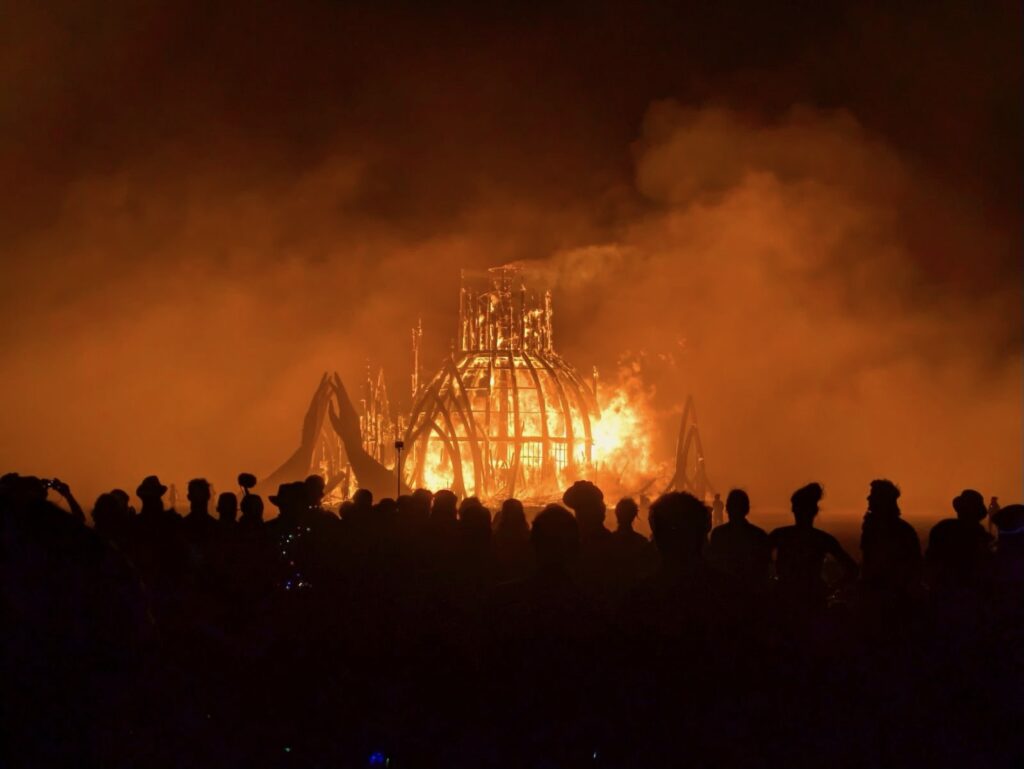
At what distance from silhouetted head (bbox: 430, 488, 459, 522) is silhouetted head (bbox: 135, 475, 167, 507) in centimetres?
207

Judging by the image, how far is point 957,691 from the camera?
6.73 metres

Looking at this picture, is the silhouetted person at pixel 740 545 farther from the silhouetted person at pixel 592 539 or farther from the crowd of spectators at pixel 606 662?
the silhouetted person at pixel 592 539

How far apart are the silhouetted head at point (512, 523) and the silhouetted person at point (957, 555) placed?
2.50 m

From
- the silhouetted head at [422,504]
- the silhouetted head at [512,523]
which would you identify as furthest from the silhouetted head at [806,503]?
the silhouetted head at [422,504]

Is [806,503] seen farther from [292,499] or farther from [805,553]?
[292,499]

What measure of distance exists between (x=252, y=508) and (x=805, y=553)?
4831 millimetres

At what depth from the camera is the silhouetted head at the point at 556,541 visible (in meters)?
6.28

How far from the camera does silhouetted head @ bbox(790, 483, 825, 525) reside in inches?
328

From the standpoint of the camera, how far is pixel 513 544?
848cm

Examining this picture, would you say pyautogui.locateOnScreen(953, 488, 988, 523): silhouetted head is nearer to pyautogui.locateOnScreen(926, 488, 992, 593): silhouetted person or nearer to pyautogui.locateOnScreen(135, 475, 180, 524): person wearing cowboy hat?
pyautogui.locateOnScreen(926, 488, 992, 593): silhouetted person

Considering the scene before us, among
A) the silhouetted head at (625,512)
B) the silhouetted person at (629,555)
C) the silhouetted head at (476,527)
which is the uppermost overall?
the silhouetted head at (625,512)

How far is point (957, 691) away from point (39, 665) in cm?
463

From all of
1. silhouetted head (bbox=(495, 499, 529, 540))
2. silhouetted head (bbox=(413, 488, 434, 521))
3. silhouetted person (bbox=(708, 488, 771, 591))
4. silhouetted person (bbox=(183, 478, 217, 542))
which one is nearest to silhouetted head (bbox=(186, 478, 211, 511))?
silhouetted person (bbox=(183, 478, 217, 542))

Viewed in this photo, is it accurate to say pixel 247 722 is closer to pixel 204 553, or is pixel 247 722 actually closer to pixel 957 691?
pixel 204 553
